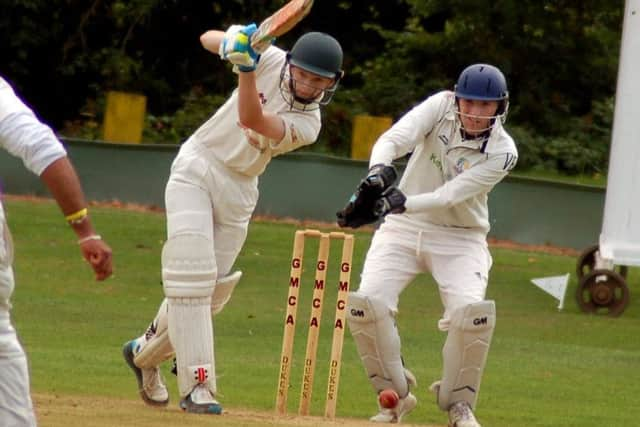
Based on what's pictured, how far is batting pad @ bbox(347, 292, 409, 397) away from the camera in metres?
8.10

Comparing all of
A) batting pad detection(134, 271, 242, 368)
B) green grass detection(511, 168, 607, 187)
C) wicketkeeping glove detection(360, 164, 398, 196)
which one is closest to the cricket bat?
wicketkeeping glove detection(360, 164, 398, 196)

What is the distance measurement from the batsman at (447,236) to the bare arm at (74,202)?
9.60 ft

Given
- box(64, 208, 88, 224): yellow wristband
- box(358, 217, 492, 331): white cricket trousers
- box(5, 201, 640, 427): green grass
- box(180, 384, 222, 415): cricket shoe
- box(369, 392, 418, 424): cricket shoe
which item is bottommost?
box(5, 201, 640, 427): green grass

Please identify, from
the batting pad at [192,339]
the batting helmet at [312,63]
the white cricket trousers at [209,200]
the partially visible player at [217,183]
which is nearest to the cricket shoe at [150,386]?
the partially visible player at [217,183]

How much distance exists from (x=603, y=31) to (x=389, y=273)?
56.6 ft

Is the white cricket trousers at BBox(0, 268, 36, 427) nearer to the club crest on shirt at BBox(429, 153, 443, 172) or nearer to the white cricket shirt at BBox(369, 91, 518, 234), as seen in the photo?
the white cricket shirt at BBox(369, 91, 518, 234)

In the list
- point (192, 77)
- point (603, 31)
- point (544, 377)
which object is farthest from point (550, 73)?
point (544, 377)

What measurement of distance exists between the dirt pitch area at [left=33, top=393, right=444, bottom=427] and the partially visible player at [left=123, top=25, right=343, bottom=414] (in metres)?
0.23

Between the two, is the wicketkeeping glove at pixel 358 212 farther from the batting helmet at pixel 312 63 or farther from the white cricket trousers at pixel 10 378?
the white cricket trousers at pixel 10 378

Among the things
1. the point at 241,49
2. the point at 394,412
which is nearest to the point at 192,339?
the point at 394,412

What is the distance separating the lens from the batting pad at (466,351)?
7.95m

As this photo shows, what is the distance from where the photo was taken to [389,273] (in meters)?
8.18

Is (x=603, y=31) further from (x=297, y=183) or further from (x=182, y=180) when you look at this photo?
(x=182, y=180)

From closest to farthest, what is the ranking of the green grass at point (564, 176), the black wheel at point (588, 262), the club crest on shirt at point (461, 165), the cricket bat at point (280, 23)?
1. the cricket bat at point (280, 23)
2. the club crest on shirt at point (461, 165)
3. the black wheel at point (588, 262)
4. the green grass at point (564, 176)
